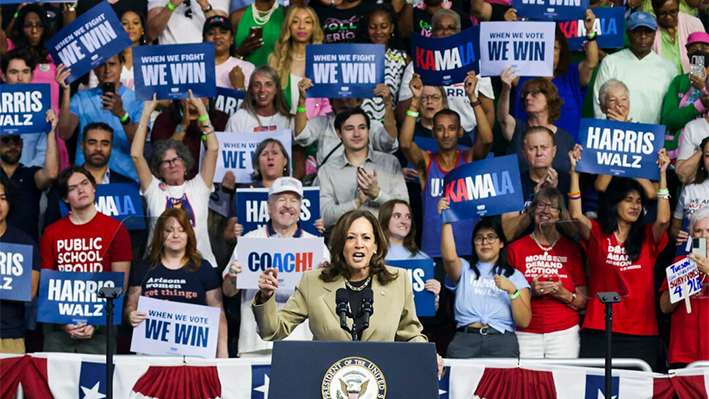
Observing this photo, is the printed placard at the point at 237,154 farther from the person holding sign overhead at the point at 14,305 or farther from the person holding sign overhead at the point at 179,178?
the person holding sign overhead at the point at 14,305

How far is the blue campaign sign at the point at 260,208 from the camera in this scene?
24.4 ft

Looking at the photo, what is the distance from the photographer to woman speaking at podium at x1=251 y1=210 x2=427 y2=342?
14.9 feet

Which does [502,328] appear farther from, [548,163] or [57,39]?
[57,39]

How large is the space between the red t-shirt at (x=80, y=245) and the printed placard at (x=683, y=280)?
3.68 meters

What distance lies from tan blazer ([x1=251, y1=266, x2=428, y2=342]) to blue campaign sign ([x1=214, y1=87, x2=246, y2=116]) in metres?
4.03

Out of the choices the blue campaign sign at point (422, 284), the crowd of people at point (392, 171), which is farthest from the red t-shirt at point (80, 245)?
the blue campaign sign at point (422, 284)

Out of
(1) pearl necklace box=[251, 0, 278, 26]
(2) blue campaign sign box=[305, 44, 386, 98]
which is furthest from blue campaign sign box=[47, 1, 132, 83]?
(2) blue campaign sign box=[305, 44, 386, 98]

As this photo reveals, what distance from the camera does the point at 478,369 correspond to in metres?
6.73

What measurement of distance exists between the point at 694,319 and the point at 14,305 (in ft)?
15.0

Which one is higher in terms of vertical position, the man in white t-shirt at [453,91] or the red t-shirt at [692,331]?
the man in white t-shirt at [453,91]

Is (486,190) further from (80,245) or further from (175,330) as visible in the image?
(80,245)

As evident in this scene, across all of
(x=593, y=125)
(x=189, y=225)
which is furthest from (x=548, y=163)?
(x=189, y=225)

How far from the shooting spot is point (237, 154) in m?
7.88

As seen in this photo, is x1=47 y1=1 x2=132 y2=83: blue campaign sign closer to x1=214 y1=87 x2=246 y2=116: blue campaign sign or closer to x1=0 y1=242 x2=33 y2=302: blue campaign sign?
x1=214 y1=87 x2=246 y2=116: blue campaign sign
